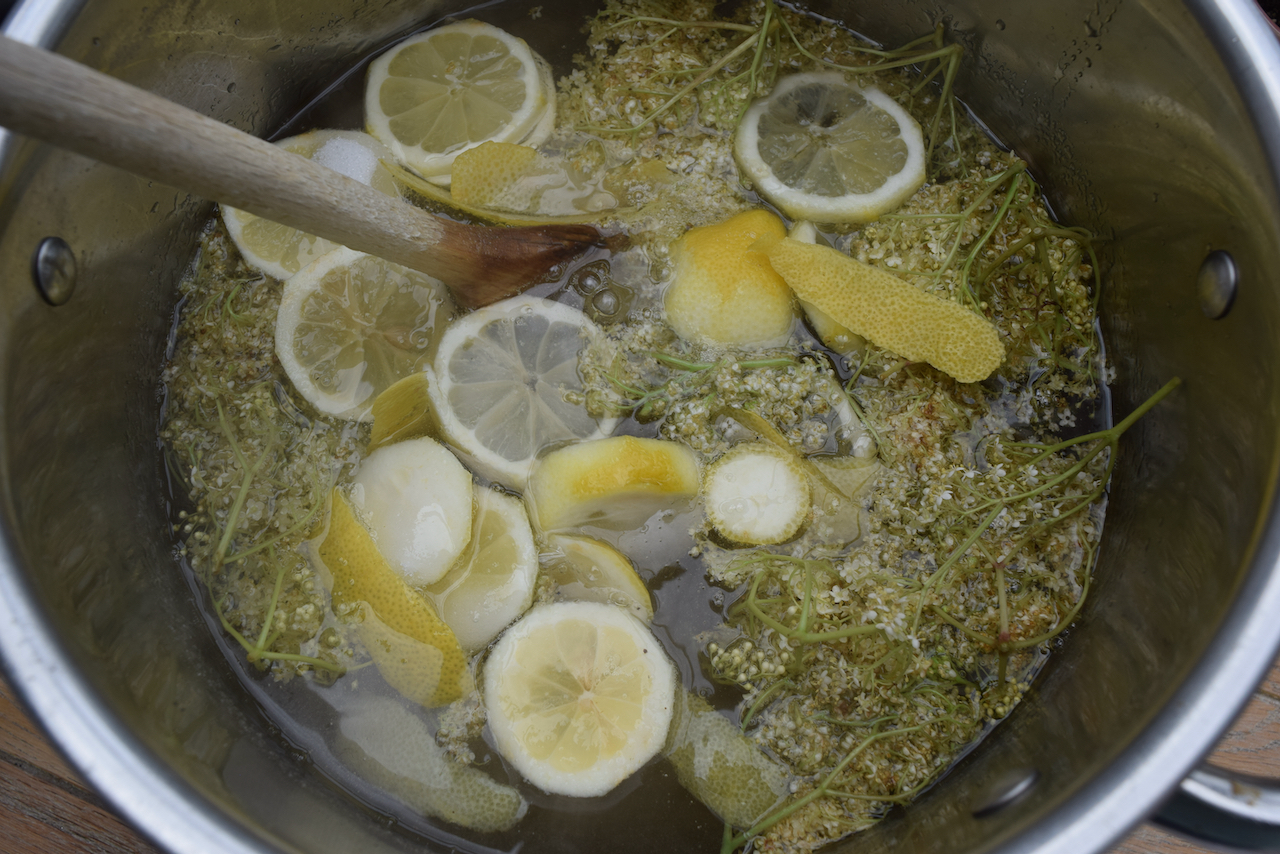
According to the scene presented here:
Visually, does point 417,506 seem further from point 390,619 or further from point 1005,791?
point 1005,791

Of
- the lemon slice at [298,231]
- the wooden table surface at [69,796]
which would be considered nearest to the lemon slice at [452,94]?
the lemon slice at [298,231]

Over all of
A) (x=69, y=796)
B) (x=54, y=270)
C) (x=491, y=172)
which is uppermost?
(x=491, y=172)

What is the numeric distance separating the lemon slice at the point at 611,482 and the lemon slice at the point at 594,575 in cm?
3

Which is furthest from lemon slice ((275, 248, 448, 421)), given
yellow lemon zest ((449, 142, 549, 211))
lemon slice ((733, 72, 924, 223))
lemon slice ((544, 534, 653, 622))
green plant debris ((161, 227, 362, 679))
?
lemon slice ((733, 72, 924, 223))

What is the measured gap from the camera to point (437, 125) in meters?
1.45

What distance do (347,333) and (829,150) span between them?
0.91 metres

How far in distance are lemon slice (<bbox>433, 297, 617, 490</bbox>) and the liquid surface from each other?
0.04 metres

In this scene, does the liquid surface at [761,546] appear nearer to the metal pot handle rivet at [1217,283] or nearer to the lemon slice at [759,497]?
the lemon slice at [759,497]

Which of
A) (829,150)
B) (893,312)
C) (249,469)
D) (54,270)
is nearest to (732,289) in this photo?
(893,312)

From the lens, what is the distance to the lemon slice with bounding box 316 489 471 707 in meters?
1.12

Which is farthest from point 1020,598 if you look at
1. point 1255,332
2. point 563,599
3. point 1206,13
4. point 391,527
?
point 391,527

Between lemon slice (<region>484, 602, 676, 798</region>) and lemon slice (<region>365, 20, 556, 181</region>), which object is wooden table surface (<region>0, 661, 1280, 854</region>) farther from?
lemon slice (<region>365, 20, 556, 181</region>)

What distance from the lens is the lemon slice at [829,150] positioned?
1368 mm

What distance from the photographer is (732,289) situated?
125cm
